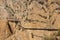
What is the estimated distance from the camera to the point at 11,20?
2.88 metres

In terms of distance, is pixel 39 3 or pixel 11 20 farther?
pixel 39 3

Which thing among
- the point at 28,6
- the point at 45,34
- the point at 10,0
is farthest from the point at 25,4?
the point at 45,34

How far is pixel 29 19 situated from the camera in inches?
115

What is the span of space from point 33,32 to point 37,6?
67 cm

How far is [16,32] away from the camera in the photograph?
2.70 m

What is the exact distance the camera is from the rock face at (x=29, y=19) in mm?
2645

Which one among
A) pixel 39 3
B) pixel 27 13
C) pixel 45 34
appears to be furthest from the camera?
pixel 39 3

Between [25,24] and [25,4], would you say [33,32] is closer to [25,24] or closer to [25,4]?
[25,24]

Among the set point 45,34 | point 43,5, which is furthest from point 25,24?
point 43,5

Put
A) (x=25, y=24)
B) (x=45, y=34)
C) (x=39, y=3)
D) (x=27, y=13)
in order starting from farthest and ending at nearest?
(x=39, y=3), (x=27, y=13), (x=25, y=24), (x=45, y=34)

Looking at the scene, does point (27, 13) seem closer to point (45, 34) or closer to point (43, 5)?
point (43, 5)

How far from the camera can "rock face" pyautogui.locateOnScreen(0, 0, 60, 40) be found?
104 inches

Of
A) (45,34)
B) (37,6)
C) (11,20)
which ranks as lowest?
(45,34)

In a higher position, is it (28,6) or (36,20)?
(28,6)
